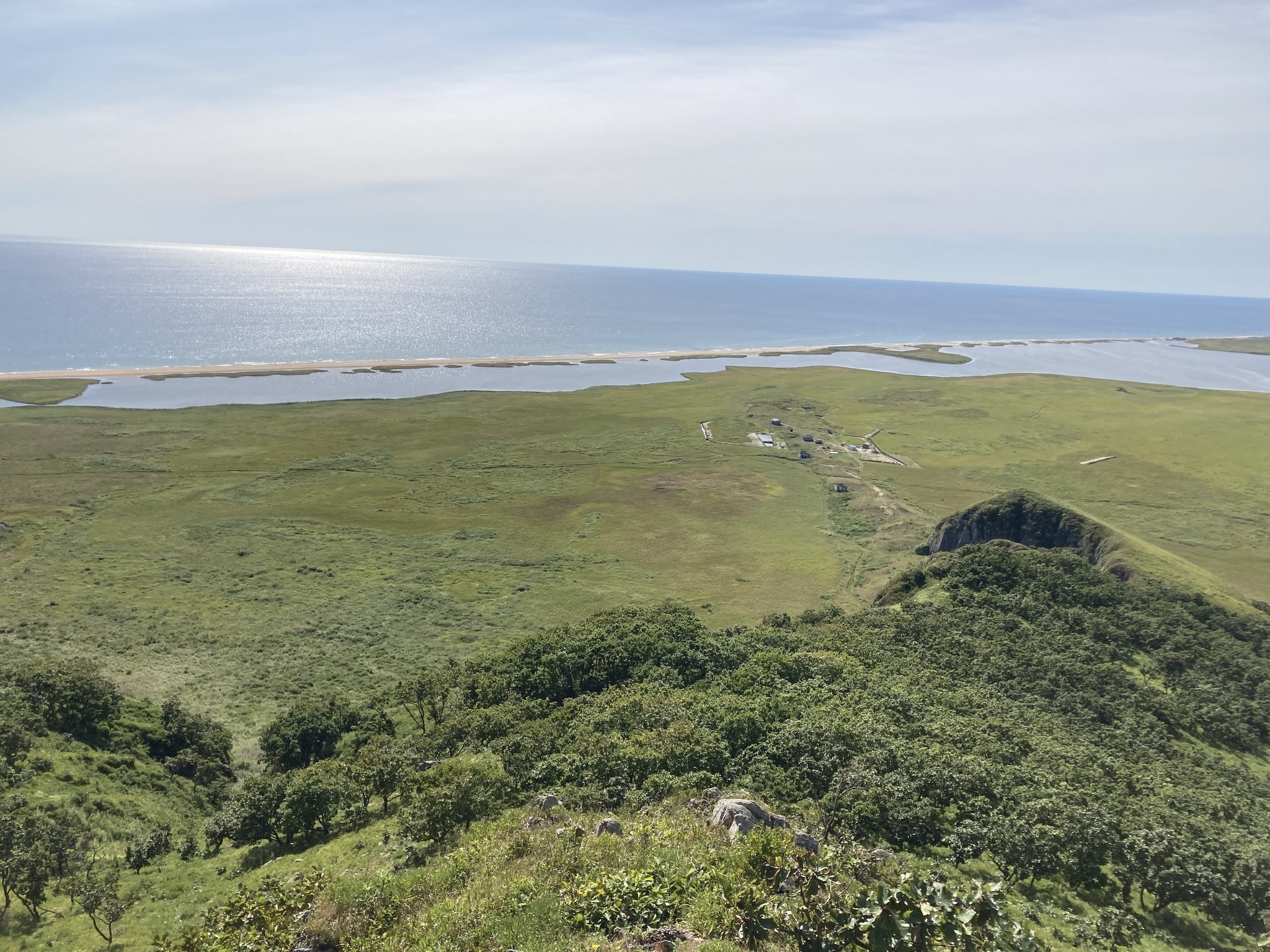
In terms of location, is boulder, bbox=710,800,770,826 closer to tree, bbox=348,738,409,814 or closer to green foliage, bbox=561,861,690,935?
green foliage, bbox=561,861,690,935

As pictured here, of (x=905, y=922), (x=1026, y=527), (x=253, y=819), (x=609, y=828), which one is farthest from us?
(x=1026, y=527)

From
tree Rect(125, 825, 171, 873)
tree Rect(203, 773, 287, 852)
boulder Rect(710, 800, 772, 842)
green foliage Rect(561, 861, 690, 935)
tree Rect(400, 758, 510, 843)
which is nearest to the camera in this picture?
green foliage Rect(561, 861, 690, 935)

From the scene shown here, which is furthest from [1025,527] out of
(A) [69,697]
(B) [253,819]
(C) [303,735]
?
(A) [69,697]

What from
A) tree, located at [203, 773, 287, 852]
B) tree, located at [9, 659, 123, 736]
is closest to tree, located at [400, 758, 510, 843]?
tree, located at [203, 773, 287, 852]

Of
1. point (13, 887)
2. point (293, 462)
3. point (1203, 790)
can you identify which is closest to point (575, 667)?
point (13, 887)

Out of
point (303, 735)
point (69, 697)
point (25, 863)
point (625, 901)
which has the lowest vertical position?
point (303, 735)

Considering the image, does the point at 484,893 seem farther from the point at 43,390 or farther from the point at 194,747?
the point at 43,390

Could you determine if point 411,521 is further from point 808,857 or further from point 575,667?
point 808,857
